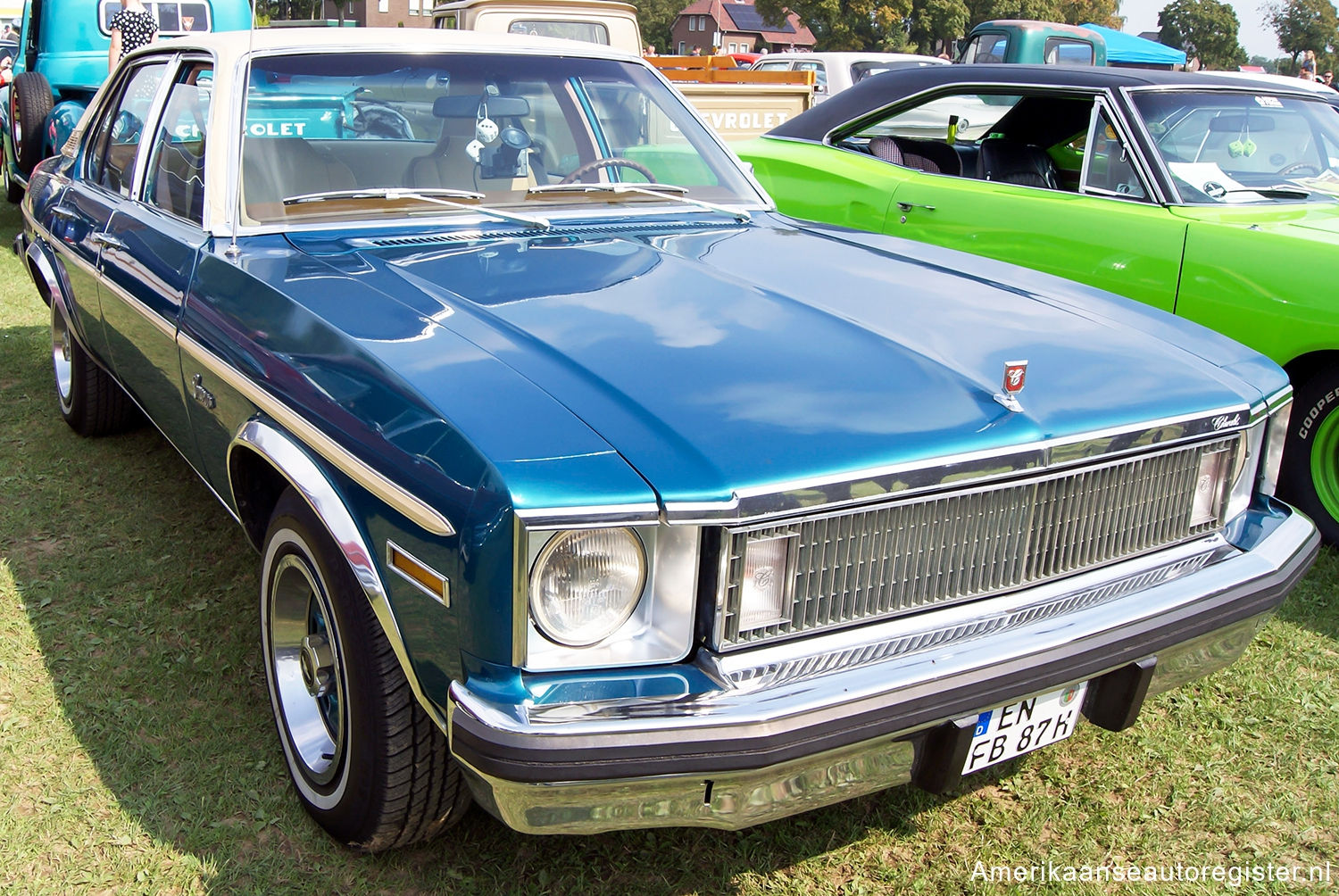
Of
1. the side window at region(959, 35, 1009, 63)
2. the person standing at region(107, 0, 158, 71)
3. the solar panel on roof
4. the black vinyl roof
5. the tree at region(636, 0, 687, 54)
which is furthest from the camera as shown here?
the solar panel on roof

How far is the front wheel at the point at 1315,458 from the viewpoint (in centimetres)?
382

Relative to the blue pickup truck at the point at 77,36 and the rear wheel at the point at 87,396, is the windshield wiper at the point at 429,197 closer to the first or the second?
the rear wheel at the point at 87,396

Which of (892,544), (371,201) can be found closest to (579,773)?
(892,544)

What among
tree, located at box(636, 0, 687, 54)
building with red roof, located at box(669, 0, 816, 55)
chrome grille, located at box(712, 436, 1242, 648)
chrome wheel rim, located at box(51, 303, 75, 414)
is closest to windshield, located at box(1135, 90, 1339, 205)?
chrome grille, located at box(712, 436, 1242, 648)

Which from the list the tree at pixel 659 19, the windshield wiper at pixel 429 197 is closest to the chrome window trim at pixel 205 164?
the windshield wiper at pixel 429 197

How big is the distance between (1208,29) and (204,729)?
6607 cm

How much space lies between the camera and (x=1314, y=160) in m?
4.75

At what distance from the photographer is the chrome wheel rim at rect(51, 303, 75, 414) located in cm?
459

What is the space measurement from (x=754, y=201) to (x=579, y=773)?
2.37 meters

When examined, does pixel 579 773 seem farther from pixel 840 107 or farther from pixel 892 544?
pixel 840 107

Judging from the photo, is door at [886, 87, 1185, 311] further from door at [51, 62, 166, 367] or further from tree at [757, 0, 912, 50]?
tree at [757, 0, 912, 50]

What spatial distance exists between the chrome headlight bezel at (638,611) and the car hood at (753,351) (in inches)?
3.3

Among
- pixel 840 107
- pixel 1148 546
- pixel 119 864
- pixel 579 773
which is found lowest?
pixel 119 864

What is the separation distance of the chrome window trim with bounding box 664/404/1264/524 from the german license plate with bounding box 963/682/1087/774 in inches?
17.0
